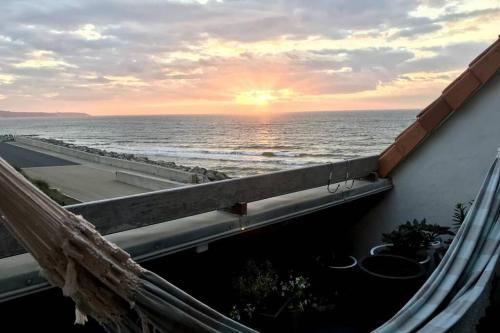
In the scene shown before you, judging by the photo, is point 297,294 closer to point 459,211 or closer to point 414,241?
point 414,241

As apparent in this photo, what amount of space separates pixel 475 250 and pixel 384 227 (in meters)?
1.47

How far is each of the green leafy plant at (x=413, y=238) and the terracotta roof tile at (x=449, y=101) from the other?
0.70 m

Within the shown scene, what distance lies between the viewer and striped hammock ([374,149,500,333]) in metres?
1.91

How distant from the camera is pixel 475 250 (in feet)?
7.49

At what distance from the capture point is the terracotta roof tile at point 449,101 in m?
3.09

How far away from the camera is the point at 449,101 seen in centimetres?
325

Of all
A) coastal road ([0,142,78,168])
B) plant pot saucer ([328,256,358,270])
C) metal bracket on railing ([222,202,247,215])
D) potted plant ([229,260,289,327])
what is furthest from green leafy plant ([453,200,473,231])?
coastal road ([0,142,78,168])

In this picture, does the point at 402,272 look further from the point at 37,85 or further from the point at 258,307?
the point at 37,85

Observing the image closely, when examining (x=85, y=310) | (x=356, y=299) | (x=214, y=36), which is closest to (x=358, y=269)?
(x=356, y=299)

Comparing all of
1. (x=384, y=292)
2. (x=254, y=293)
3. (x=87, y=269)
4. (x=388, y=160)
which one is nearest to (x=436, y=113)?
(x=388, y=160)

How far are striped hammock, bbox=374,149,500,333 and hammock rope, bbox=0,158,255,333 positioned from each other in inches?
44.0

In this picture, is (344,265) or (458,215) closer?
(344,265)

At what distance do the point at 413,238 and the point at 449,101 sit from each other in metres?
1.12

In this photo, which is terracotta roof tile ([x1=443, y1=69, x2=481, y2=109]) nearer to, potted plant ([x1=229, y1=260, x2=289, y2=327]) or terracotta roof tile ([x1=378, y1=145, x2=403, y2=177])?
terracotta roof tile ([x1=378, y1=145, x2=403, y2=177])
